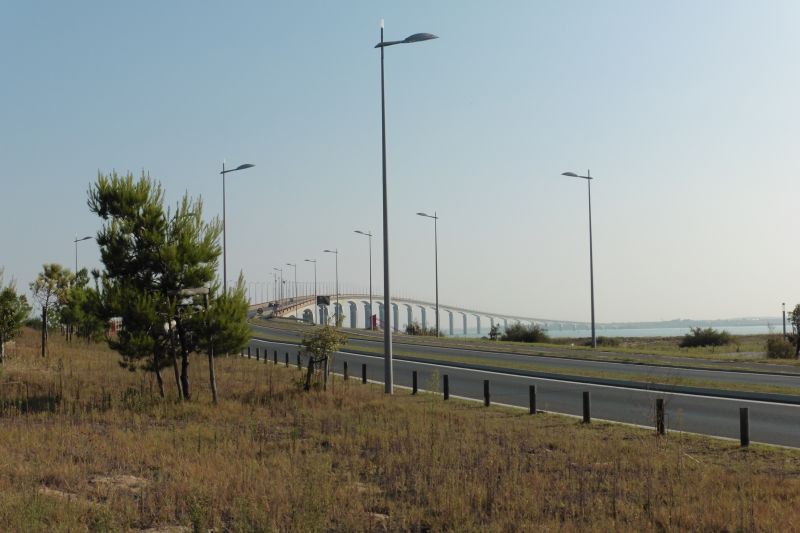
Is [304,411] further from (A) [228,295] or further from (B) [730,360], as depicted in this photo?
(B) [730,360]

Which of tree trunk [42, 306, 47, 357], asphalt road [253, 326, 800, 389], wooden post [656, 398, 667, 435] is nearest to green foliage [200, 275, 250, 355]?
wooden post [656, 398, 667, 435]

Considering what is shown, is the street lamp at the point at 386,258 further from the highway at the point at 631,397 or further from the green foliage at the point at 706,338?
the green foliage at the point at 706,338

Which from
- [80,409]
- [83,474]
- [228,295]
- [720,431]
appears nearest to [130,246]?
[228,295]

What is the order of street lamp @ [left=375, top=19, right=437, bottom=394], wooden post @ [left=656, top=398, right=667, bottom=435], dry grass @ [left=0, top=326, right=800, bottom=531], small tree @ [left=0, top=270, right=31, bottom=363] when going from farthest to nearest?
small tree @ [left=0, top=270, right=31, bottom=363]
street lamp @ [left=375, top=19, right=437, bottom=394]
wooden post @ [left=656, top=398, right=667, bottom=435]
dry grass @ [left=0, top=326, right=800, bottom=531]

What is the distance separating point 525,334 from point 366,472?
53.6 m

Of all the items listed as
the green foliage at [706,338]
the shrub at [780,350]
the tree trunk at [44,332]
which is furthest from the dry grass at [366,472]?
the green foliage at [706,338]

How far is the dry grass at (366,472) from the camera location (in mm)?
8828

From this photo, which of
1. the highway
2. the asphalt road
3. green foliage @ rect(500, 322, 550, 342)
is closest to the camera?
the highway

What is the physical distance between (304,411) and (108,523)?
9761 mm

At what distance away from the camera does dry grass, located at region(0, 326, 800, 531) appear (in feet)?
29.0

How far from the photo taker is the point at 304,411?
18.1 meters


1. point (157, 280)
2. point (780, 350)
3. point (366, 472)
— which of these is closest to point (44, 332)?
point (157, 280)

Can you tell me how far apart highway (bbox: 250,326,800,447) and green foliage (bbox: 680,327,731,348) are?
27.1 meters

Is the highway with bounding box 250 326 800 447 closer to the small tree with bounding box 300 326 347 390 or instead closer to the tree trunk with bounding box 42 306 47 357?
the small tree with bounding box 300 326 347 390
